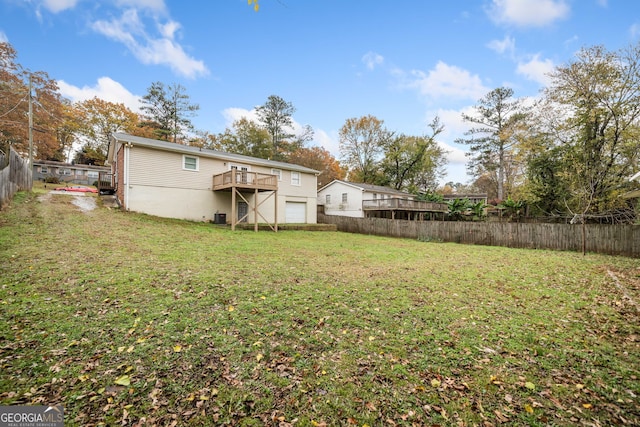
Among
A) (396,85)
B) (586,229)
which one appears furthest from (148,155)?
(586,229)

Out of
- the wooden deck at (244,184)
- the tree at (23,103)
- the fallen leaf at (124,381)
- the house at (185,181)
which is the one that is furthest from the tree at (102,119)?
the fallen leaf at (124,381)

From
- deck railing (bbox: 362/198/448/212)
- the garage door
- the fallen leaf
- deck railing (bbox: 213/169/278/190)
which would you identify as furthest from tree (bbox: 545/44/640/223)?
the fallen leaf

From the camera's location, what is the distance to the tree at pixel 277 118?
36312mm

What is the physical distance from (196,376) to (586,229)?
682 inches

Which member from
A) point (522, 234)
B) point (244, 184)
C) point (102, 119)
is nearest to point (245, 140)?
point (102, 119)

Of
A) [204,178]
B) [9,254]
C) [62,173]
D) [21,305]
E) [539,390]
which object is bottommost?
[539,390]

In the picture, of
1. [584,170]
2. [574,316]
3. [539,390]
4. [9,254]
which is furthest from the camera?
[584,170]

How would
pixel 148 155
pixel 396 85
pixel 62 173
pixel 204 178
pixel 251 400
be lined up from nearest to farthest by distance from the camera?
1. pixel 251 400
2. pixel 148 155
3. pixel 396 85
4. pixel 204 178
5. pixel 62 173

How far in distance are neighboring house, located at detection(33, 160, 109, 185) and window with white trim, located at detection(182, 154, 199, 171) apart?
2299 centimetres

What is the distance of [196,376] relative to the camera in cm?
276

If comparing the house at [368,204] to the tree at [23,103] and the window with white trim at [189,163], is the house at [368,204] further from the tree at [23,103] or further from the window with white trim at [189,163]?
the tree at [23,103]

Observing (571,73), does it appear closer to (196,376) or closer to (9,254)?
(196,376)

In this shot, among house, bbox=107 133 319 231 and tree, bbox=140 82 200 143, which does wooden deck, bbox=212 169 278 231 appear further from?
tree, bbox=140 82 200 143

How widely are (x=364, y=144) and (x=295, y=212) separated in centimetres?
1971
